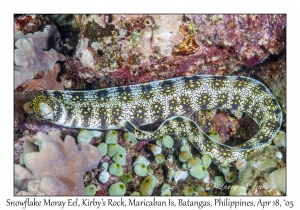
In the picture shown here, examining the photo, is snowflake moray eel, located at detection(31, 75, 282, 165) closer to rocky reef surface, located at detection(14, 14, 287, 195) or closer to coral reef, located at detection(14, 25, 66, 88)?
rocky reef surface, located at detection(14, 14, 287, 195)

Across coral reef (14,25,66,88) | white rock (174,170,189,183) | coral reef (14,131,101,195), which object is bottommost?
white rock (174,170,189,183)

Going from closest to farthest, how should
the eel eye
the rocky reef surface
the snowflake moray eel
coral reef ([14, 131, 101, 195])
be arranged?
coral reef ([14, 131, 101, 195]) < the rocky reef surface < the eel eye < the snowflake moray eel

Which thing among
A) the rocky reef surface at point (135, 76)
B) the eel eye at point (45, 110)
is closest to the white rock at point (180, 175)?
the rocky reef surface at point (135, 76)

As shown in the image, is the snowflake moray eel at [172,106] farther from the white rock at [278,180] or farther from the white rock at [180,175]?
the white rock at [278,180]

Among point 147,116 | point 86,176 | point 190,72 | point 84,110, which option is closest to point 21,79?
point 84,110

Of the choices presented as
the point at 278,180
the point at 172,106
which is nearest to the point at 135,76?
the point at 172,106

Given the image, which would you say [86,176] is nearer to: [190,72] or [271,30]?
[190,72]

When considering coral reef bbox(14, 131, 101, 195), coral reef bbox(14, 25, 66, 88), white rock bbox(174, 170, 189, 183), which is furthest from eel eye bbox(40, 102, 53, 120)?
white rock bbox(174, 170, 189, 183)
